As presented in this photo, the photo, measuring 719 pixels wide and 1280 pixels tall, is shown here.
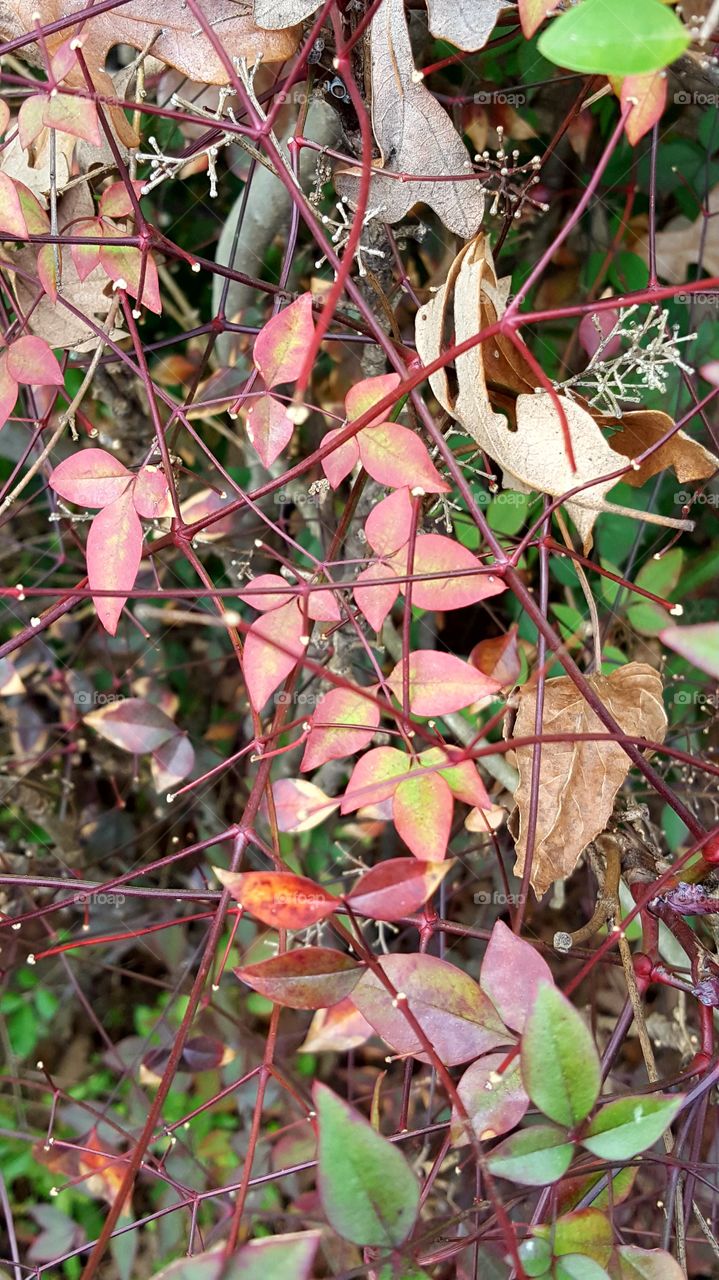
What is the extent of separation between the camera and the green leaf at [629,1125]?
39 cm

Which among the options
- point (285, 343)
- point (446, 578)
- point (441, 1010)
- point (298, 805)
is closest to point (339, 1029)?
point (298, 805)

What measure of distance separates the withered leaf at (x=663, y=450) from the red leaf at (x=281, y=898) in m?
0.32

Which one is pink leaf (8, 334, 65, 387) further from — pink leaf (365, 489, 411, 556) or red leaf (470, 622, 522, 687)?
red leaf (470, 622, 522, 687)

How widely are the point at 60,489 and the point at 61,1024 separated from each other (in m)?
0.92

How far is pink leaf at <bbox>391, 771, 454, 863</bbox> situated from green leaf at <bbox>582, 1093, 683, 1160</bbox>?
5.5 inches

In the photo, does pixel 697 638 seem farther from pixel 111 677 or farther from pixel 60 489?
pixel 111 677

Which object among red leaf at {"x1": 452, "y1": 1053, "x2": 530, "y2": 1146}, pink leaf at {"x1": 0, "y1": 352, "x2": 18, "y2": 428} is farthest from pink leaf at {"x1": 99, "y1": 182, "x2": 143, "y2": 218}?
red leaf at {"x1": 452, "y1": 1053, "x2": 530, "y2": 1146}

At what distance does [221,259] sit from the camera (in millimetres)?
925

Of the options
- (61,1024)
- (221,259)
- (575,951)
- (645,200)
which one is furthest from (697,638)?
(61,1024)

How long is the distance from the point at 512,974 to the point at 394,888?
83 mm

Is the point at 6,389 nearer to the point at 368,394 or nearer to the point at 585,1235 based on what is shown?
the point at 368,394

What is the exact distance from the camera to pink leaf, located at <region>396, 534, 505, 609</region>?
52 centimetres

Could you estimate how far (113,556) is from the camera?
57cm

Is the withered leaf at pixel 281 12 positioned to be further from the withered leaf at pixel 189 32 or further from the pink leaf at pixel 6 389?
the pink leaf at pixel 6 389
